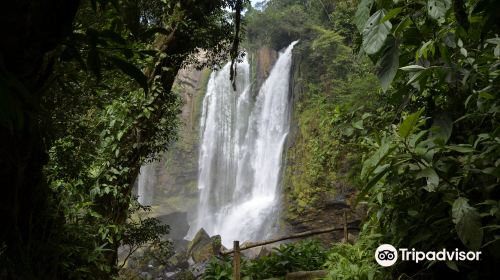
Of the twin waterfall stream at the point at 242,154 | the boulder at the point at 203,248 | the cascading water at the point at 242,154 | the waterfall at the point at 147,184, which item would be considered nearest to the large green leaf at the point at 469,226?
the boulder at the point at 203,248

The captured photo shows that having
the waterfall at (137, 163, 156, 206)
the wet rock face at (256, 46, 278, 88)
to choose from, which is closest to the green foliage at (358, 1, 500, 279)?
the wet rock face at (256, 46, 278, 88)

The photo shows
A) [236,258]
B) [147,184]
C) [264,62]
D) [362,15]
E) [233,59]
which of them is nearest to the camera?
[362,15]

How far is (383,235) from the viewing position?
7.92 feet

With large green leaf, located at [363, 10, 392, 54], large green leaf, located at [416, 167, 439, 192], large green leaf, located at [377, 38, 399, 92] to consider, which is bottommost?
large green leaf, located at [416, 167, 439, 192]

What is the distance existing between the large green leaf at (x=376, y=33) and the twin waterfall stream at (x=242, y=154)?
51.9ft

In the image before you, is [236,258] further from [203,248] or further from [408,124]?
[203,248]

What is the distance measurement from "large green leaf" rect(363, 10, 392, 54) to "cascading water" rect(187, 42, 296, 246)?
16.1 metres

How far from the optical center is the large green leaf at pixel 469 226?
153 centimetres

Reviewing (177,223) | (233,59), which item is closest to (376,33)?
(233,59)

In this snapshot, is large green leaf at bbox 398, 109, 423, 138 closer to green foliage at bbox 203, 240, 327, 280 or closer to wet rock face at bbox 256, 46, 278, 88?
green foliage at bbox 203, 240, 327, 280

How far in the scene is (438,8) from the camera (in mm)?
1354

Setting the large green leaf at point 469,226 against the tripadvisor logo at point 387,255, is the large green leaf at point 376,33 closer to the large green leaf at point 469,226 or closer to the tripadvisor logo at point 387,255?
the large green leaf at point 469,226

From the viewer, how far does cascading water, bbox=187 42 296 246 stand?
1920 centimetres

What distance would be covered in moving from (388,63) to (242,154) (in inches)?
816
